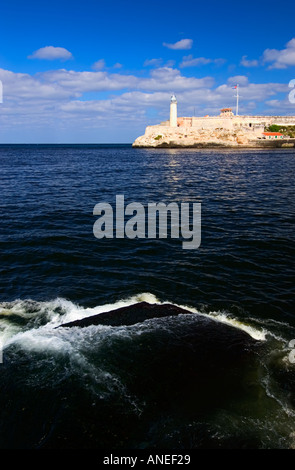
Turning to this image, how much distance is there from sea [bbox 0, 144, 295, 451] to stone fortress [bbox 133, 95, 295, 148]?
432 ft

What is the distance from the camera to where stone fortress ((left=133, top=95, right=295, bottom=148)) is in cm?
14140

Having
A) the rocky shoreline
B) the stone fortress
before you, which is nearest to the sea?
the rocky shoreline

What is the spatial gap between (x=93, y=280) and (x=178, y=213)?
42.5 feet

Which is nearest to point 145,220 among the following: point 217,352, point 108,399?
point 217,352

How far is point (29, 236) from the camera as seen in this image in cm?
1961

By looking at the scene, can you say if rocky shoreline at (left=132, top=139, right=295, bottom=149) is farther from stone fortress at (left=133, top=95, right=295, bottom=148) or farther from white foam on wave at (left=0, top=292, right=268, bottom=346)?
white foam on wave at (left=0, top=292, right=268, bottom=346)

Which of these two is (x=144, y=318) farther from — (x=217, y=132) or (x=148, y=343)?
(x=217, y=132)

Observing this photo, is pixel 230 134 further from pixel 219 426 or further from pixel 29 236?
pixel 219 426

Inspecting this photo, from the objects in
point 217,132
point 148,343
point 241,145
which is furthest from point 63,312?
point 217,132

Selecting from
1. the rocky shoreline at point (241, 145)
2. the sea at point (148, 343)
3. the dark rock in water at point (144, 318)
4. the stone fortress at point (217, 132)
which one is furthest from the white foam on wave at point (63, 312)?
the stone fortress at point (217, 132)

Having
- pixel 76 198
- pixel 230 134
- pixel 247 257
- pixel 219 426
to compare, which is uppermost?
pixel 230 134

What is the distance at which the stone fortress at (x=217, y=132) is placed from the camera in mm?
141400

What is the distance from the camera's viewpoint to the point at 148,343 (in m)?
9.26

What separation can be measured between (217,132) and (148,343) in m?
154
